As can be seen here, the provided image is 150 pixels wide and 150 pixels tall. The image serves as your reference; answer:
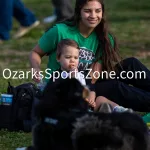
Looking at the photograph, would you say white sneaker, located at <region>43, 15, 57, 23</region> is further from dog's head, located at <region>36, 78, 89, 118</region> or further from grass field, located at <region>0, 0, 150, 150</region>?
dog's head, located at <region>36, 78, 89, 118</region>

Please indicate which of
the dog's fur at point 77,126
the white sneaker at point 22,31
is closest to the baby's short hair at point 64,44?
the dog's fur at point 77,126

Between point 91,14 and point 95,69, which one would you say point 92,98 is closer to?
point 95,69

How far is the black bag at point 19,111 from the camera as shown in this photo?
18.3ft

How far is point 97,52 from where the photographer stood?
5875 millimetres

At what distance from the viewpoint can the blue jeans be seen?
10836 mm

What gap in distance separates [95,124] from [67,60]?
1278 millimetres

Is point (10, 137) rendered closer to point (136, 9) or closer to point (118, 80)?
point (118, 80)

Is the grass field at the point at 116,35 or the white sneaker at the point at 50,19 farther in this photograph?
the white sneaker at the point at 50,19

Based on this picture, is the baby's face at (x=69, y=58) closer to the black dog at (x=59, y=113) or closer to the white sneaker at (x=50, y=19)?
the black dog at (x=59, y=113)

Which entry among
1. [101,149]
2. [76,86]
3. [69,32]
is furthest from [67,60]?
[101,149]

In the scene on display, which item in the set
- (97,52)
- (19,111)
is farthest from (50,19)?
(19,111)

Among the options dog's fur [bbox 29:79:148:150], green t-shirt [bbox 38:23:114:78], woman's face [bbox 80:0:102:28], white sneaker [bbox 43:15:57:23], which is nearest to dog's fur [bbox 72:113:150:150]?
dog's fur [bbox 29:79:148:150]

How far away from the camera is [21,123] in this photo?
559 centimetres

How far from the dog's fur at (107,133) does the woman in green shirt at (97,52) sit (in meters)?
1.63
